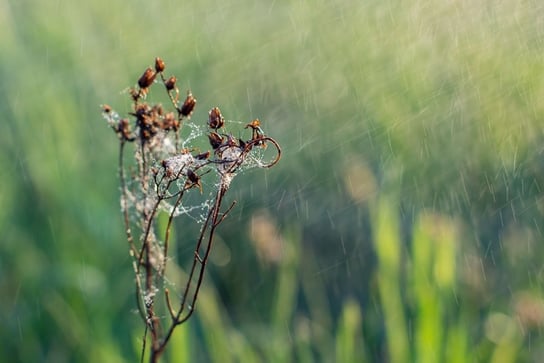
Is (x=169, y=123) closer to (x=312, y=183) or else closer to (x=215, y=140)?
(x=215, y=140)

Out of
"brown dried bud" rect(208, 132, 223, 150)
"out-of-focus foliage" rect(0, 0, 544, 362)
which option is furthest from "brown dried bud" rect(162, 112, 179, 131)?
"out-of-focus foliage" rect(0, 0, 544, 362)

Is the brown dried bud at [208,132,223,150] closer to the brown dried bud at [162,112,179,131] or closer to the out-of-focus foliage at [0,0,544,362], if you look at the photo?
the brown dried bud at [162,112,179,131]

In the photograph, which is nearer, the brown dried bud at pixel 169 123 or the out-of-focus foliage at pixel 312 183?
the brown dried bud at pixel 169 123

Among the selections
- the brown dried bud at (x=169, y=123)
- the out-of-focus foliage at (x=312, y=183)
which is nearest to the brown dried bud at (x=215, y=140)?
the brown dried bud at (x=169, y=123)

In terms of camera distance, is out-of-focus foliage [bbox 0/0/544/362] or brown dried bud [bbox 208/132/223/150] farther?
out-of-focus foliage [bbox 0/0/544/362]

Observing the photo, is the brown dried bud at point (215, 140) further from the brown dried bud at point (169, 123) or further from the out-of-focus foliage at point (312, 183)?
the out-of-focus foliage at point (312, 183)

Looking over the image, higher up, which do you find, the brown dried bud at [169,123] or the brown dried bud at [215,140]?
the brown dried bud at [169,123]

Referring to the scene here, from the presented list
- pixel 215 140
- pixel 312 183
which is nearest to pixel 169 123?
pixel 215 140

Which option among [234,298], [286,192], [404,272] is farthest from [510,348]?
[286,192]
